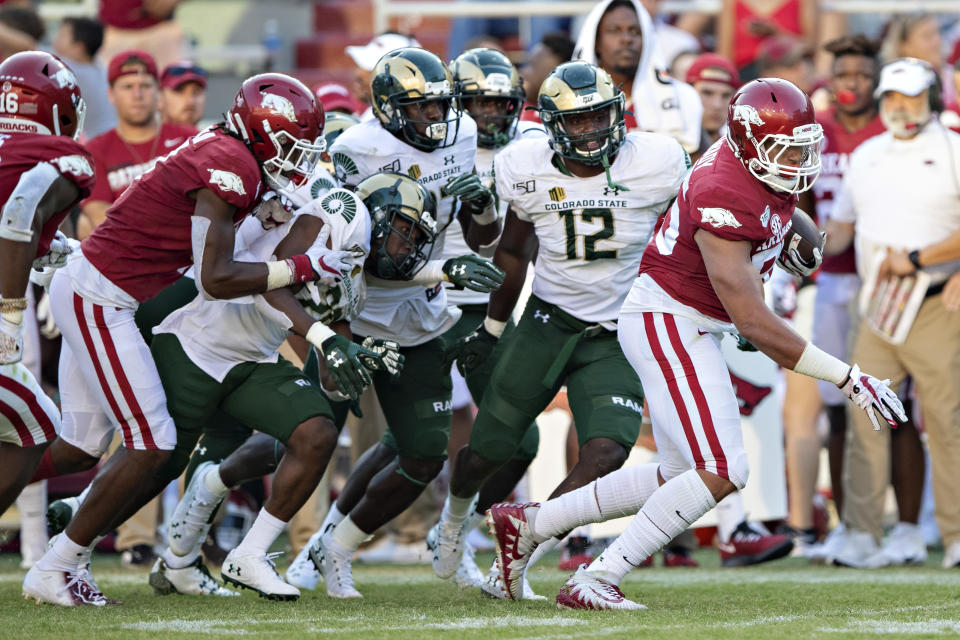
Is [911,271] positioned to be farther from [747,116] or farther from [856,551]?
[747,116]

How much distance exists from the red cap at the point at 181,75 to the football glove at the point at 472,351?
273 cm

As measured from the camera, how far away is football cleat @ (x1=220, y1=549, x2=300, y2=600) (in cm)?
504

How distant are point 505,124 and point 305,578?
1.97 metres

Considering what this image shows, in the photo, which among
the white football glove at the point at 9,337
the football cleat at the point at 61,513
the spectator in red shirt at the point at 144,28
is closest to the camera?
the white football glove at the point at 9,337

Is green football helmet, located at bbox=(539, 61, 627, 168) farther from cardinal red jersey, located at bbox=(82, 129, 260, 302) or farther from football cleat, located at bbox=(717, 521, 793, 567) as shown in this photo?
football cleat, located at bbox=(717, 521, 793, 567)

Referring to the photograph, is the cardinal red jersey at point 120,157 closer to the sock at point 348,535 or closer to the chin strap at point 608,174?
the sock at point 348,535

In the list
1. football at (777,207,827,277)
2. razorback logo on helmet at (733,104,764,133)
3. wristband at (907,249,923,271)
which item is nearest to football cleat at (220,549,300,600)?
football at (777,207,827,277)

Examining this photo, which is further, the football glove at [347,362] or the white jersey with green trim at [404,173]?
the white jersey with green trim at [404,173]

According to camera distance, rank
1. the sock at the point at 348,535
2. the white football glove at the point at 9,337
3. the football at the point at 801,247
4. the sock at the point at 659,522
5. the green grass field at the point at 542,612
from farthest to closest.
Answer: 1. the sock at the point at 348,535
2. the football at the point at 801,247
3. the white football glove at the point at 9,337
4. the sock at the point at 659,522
5. the green grass field at the point at 542,612

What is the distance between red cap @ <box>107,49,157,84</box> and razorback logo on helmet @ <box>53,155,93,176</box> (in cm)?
242

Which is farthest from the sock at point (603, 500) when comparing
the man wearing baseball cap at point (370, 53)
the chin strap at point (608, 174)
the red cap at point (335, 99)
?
the man wearing baseball cap at point (370, 53)

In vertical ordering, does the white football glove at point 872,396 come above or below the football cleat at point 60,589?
above

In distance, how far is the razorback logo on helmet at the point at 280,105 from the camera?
4.86 m

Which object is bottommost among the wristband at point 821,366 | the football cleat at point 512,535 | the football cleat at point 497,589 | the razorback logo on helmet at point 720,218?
the football cleat at point 497,589
